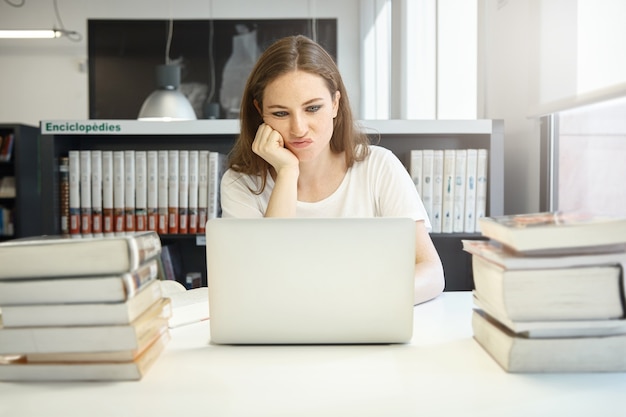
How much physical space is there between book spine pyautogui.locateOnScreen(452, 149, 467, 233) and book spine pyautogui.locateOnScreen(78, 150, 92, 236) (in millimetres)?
1509

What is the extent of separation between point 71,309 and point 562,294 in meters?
0.62

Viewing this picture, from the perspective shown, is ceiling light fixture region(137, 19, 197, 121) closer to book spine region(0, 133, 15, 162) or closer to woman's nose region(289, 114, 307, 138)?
book spine region(0, 133, 15, 162)

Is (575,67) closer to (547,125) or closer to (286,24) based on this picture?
(547,125)

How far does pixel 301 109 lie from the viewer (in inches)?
64.7

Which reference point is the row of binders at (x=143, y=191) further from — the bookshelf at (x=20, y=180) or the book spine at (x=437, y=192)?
the bookshelf at (x=20, y=180)

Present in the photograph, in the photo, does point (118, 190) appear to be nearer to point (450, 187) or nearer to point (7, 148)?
point (450, 187)

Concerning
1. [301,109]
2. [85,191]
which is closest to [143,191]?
[85,191]

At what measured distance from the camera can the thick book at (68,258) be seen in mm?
757

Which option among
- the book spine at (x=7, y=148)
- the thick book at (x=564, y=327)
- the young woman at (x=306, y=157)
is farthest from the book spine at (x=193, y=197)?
the book spine at (x=7, y=148)

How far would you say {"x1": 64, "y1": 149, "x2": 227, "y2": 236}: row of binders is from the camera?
2545 mm

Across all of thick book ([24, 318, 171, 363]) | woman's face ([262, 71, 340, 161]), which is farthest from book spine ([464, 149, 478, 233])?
thick book ([24, 318, 171, 363])

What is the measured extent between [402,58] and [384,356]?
3221 millimetres

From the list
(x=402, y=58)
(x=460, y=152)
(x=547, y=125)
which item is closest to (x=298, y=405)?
(x=547, y=125)

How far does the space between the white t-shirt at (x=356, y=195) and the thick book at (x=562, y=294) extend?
3.22 feet
